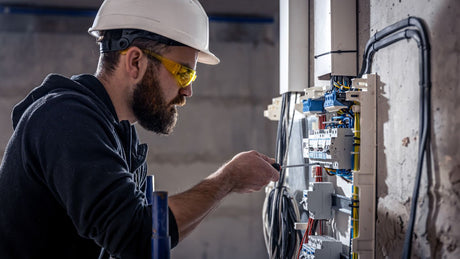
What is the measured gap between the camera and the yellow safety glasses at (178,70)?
1078 millimetres

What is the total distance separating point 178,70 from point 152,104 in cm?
12

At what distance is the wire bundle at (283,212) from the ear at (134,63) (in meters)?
0.97

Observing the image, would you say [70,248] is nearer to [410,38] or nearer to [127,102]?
[127,102]

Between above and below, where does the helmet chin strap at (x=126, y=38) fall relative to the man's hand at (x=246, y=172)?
above

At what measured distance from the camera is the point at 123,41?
42.7 inches

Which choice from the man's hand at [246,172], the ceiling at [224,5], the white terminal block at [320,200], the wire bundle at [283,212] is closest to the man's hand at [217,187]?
the man's hand at [246,172]

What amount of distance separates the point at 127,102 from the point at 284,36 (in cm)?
106

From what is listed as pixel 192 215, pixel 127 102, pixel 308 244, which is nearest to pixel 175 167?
pixel 308 244

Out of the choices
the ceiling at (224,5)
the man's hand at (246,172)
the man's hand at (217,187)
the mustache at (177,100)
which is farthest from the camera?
the ceiling at (224,5)

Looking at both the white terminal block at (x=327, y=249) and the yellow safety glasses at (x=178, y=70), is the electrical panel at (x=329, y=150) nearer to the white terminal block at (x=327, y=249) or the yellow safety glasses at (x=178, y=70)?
the white terminal block at (x=327, y=249)

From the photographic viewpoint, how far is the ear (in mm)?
1067

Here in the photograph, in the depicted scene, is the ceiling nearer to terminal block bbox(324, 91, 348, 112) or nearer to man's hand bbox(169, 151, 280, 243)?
terminal block bbox(324, 91, 348, 112)

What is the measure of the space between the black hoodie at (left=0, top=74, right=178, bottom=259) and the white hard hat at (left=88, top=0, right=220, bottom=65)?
23cm

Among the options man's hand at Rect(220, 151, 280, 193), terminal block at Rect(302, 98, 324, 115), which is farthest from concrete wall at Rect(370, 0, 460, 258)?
man's hand at Rect(220, 151, 280, 193)
